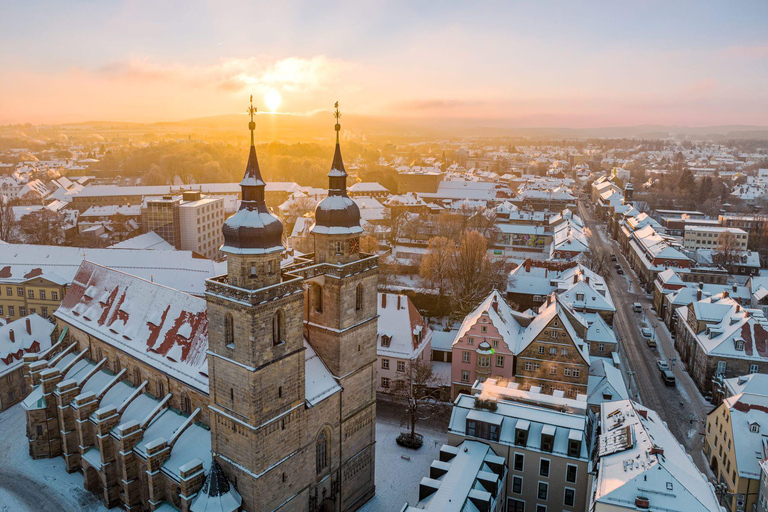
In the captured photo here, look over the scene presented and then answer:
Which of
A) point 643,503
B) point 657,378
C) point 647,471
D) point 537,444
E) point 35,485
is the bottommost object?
point 657,378

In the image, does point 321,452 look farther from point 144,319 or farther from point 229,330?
point 144,319

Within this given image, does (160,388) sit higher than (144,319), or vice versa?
(144,319)

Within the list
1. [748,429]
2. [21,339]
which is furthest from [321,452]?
[21,339]

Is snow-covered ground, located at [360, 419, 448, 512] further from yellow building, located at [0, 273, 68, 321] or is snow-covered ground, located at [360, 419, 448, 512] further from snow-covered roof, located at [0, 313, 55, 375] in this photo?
yellow building, located at [0, 273, 68, 321]

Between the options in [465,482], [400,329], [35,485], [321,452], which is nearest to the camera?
[465,482]

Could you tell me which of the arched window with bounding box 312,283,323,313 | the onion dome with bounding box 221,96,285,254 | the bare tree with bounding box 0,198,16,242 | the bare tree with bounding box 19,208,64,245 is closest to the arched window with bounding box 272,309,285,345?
the onion dome with bounding box 221,96,285,254

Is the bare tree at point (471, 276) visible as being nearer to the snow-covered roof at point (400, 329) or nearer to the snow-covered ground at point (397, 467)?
the snow-covered roof at point (400, 329)

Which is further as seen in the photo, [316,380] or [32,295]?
[32,295]

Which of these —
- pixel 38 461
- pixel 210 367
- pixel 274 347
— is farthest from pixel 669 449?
pixel 38 461
